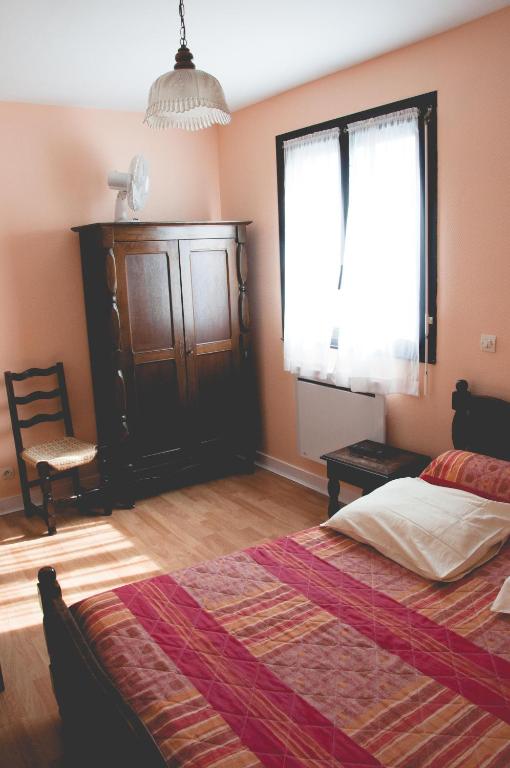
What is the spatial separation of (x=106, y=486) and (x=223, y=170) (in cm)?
253

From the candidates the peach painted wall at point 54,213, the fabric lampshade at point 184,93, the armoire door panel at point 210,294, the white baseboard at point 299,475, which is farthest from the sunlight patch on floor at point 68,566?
the fabric lampshade at point 184,93

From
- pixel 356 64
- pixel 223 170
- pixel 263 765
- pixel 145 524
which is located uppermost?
pixel 356 64

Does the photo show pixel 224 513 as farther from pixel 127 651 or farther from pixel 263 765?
pixel 263 765

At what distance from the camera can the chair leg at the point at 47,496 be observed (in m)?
3.88

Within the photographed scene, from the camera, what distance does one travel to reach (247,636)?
197 centimetres

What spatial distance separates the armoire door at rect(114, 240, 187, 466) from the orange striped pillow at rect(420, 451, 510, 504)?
1979mm

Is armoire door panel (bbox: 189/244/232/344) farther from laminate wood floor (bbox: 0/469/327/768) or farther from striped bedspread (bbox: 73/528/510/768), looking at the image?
striped bedspread (bbox: 73/528/510/768)

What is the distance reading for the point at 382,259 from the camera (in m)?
3.53

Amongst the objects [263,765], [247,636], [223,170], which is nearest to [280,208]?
[223,170]

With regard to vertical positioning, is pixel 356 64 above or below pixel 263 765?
above

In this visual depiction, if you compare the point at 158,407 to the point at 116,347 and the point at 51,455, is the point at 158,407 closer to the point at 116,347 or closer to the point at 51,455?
the point at 116,347

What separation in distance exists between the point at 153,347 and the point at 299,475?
4.57 feet

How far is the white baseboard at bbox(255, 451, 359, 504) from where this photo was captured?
4104mm

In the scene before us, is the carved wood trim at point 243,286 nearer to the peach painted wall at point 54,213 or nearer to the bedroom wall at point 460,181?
the peach painted wall at point 54,213
